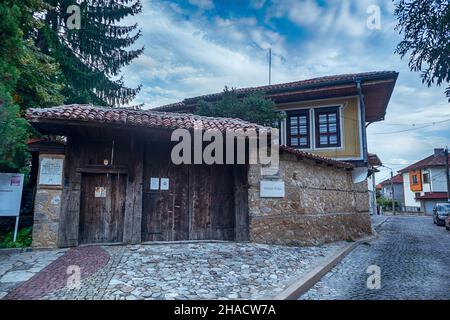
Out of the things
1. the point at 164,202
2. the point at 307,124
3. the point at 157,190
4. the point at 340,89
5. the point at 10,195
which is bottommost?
the point at 164,202

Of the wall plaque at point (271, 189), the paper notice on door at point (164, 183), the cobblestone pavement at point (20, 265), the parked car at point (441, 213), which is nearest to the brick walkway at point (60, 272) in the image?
the cobblestone pavement at point (20, 265)

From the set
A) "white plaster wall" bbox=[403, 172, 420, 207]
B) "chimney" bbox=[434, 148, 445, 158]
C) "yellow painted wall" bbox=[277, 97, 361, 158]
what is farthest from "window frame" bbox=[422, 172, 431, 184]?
"yellow painted wall" bbox=[277, 97, 361, 158]

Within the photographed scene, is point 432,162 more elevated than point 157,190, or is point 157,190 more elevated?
point 432,162

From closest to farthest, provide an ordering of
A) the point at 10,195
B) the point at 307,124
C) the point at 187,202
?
the point at 10,195 < the point at 187,202 < the point at 307,124

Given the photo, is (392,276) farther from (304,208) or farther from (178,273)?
(178,273)

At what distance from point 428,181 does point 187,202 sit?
38179mm

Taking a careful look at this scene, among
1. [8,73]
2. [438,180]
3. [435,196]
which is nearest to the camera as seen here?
[8,73]

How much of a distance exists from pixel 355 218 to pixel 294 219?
408 centimetres

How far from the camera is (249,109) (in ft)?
36.0

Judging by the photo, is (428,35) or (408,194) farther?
(408,194)

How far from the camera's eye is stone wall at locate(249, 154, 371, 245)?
306 inches

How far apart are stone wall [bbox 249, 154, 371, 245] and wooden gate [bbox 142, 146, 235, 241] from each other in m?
0.72

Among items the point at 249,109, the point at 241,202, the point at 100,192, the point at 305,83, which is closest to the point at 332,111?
the point at 305,83

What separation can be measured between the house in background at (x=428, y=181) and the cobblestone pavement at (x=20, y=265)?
3751 centimetres
